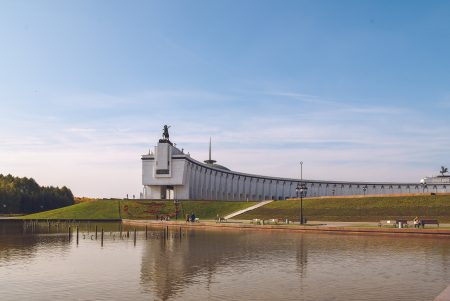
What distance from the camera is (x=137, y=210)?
88500mm

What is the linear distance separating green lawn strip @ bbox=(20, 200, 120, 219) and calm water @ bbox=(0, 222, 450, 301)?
50.0 metres

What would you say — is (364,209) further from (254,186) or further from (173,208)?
(254,186)

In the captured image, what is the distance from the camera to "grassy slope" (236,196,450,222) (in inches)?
2402

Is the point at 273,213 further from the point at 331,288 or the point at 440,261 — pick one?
the point at 331,288

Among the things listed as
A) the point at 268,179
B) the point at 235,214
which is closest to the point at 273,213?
the point at 235,214

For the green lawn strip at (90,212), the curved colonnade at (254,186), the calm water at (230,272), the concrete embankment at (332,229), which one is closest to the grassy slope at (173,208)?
the green lawn strip at (90,212)

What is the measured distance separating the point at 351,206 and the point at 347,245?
39.6 meters

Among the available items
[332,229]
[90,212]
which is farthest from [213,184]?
[332,229]

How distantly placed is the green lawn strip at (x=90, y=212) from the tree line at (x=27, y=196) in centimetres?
3669

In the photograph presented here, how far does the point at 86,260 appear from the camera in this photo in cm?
2647

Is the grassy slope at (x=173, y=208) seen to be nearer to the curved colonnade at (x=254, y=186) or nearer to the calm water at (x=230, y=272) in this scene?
the curved colonnade at (x=254, y=186)

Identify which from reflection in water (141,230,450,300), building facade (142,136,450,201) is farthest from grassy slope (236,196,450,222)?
building facade (142,136,450,201)

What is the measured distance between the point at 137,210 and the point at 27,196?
54543mm

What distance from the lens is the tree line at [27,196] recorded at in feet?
394
